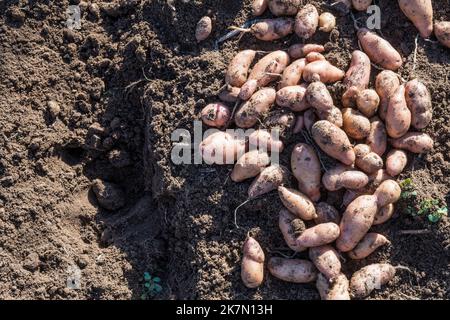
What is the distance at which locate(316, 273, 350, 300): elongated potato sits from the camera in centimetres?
270

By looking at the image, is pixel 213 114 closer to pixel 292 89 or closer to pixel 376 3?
pixel 292 89

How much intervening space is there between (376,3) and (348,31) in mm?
217

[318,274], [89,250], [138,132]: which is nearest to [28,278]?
[89,250]

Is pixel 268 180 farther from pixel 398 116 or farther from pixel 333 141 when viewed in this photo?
pixel 398 116

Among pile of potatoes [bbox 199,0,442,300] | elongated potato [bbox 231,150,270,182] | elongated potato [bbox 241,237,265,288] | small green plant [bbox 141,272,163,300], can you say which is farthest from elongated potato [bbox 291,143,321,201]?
small green plant [bbox 141,272,163,300]

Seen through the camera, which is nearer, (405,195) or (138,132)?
(405,195)

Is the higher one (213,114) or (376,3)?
(376,3)

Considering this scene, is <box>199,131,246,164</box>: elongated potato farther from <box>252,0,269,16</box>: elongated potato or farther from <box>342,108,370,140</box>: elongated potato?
<box>252,0,269,16</box>: elongated potato

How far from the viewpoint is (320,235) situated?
2725 mm

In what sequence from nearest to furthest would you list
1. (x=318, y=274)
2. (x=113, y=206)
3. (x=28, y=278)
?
(x=318, y=274), (x=28, y=278), (x=113, y=206)

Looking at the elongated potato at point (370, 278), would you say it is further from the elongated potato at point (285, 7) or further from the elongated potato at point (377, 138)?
the elongated potato at point (285, 7)

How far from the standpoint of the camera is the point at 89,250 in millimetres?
3047

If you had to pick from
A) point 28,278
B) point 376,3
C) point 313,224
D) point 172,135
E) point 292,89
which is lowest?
point 28,278

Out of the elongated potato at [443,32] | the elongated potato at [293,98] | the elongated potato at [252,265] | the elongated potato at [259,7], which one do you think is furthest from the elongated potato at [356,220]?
the elongated potato at [259,7]
